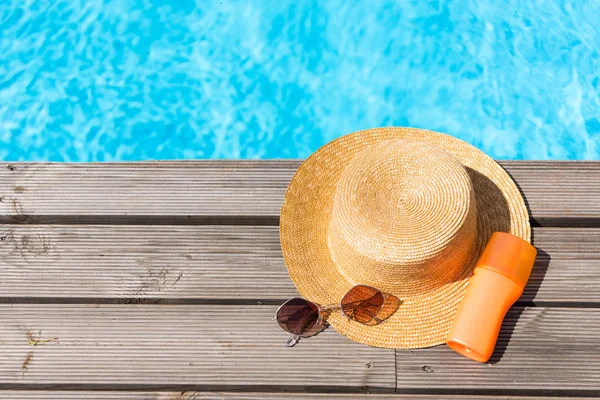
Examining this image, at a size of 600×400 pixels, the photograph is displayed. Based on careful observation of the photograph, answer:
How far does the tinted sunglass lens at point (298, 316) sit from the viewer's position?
2002 millimetres

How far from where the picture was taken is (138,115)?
4.16 m

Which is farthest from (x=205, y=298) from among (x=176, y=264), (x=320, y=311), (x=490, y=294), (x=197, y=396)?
(x=490, y=294)

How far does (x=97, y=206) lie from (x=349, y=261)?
1.46m

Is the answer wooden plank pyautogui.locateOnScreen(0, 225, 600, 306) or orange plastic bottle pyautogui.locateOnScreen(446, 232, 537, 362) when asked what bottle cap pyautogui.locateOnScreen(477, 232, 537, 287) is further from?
wooden plank pyautogui.locateOnScreen(0, 225, 600, 306)

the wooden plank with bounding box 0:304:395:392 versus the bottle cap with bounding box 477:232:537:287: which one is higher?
Result: the bottle cap with bounding box 477:232:537:287

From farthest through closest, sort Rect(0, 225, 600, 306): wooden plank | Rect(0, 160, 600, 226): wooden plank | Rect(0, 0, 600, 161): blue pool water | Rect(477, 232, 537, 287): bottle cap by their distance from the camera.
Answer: Rect(0, 0, 600, 161): blue pool water → Rect(0, 160, 600, 226): wooden plank → Rect(0, 225, 600, 306): wooden plank → Rect(477, 232, 537, 287): bottle cap

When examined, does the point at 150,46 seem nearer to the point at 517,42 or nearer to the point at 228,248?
the point at 228,248

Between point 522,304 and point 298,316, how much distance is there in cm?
109

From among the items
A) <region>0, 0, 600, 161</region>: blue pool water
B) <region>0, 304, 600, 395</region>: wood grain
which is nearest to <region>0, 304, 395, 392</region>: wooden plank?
<region>0, 304, 600, 395</region>: wood grain

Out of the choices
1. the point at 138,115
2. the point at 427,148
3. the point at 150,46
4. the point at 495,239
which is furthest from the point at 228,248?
the point at 150,46

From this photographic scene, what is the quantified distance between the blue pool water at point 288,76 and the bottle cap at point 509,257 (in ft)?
7.80

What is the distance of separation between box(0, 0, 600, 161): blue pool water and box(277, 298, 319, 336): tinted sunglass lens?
7.45 feet

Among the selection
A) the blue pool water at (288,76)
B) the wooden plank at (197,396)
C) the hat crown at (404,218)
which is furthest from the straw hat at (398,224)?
the blue pool water at (288,76)

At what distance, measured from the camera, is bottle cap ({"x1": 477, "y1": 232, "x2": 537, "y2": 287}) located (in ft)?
6.15
